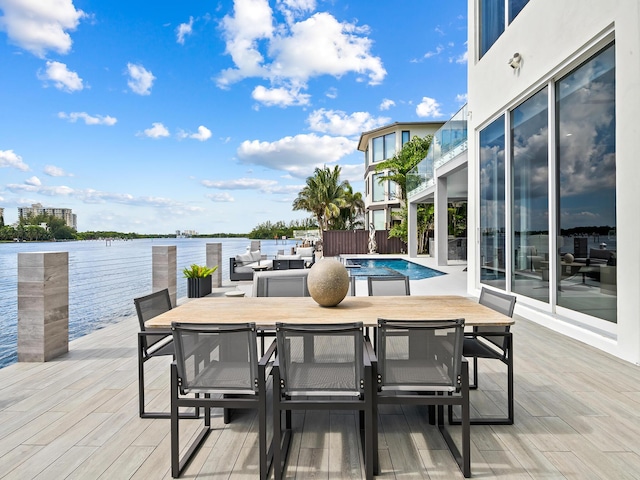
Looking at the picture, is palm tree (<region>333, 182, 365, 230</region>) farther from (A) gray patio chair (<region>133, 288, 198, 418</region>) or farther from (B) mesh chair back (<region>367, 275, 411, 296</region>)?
(A) gray patio chair (<region>133, 288, 198, 418</region>)

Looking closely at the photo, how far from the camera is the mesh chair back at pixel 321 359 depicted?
1.79m

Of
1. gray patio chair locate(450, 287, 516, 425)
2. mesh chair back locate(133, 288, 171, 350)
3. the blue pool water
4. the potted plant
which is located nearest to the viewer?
gray patio chair locate(450, 287, 516, 425)

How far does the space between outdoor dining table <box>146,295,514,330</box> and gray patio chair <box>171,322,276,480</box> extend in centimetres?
25

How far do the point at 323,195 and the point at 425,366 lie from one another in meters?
27.0

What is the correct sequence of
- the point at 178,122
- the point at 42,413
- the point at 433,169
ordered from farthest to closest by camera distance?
the point at 178,122 < the point at 433,169 < the point at 42,413

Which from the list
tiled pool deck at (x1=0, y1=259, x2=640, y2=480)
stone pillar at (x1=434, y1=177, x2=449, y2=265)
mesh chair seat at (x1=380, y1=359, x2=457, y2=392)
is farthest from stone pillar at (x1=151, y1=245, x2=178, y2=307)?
stone pillar at (x1=434, y1=177, x2=449, y2=265)

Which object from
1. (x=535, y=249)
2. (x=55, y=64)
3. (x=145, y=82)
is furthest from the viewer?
(x=145, y=82)

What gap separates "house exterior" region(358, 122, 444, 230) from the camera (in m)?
23.6

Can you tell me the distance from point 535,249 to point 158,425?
17.6 ft

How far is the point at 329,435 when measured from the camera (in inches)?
92.4

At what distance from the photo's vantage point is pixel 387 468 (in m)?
1.98

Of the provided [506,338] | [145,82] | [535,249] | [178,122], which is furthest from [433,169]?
[178,122]

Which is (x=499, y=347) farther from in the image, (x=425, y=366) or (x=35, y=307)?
(x=35, y=307)

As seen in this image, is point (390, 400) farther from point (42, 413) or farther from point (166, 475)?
point (42, 413)
